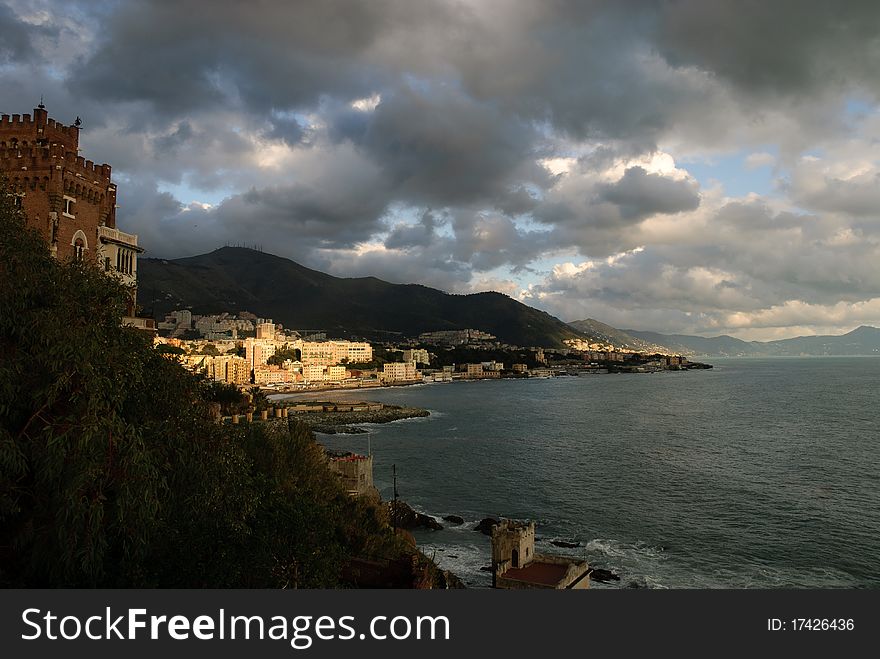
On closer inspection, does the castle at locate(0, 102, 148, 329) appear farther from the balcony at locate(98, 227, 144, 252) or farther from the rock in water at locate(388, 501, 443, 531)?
the rock in water at locate(388, 501, 443, 531)

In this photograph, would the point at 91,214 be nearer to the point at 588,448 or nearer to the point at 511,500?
the point at 511,500

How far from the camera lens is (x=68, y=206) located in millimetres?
18812

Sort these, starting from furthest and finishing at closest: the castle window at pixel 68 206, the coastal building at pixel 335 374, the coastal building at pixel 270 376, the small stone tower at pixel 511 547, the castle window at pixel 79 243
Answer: the coastal building at pixel 335 374 → the coastal building at pixel 270 376 → the small stone tower at pixel 511 547 → the castle window at pixel 79 243 → the castle window at pixel 68 206

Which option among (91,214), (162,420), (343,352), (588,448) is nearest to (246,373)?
(343,352)

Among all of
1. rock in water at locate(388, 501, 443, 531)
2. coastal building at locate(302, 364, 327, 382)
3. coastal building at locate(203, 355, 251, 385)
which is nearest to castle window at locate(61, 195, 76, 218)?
rock in water at locate(388, 501, 443, 531)

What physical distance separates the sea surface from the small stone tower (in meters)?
2.79

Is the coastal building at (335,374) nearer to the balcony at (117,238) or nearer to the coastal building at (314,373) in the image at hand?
the coastal building at (314,373)

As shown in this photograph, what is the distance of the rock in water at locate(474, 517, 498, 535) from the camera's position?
31.1 metres

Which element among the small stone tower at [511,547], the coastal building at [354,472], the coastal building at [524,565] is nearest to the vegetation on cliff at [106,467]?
the coastal building at [524,565]

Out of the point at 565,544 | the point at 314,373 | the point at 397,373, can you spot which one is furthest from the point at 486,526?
the point at 397,373

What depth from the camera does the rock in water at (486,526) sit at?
31.1 m

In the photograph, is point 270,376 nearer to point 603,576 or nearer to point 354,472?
point 354,472

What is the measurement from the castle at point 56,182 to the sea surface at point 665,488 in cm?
1963

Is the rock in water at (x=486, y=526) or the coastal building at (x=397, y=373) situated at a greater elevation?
the coastal building at (x=397, y=373)
